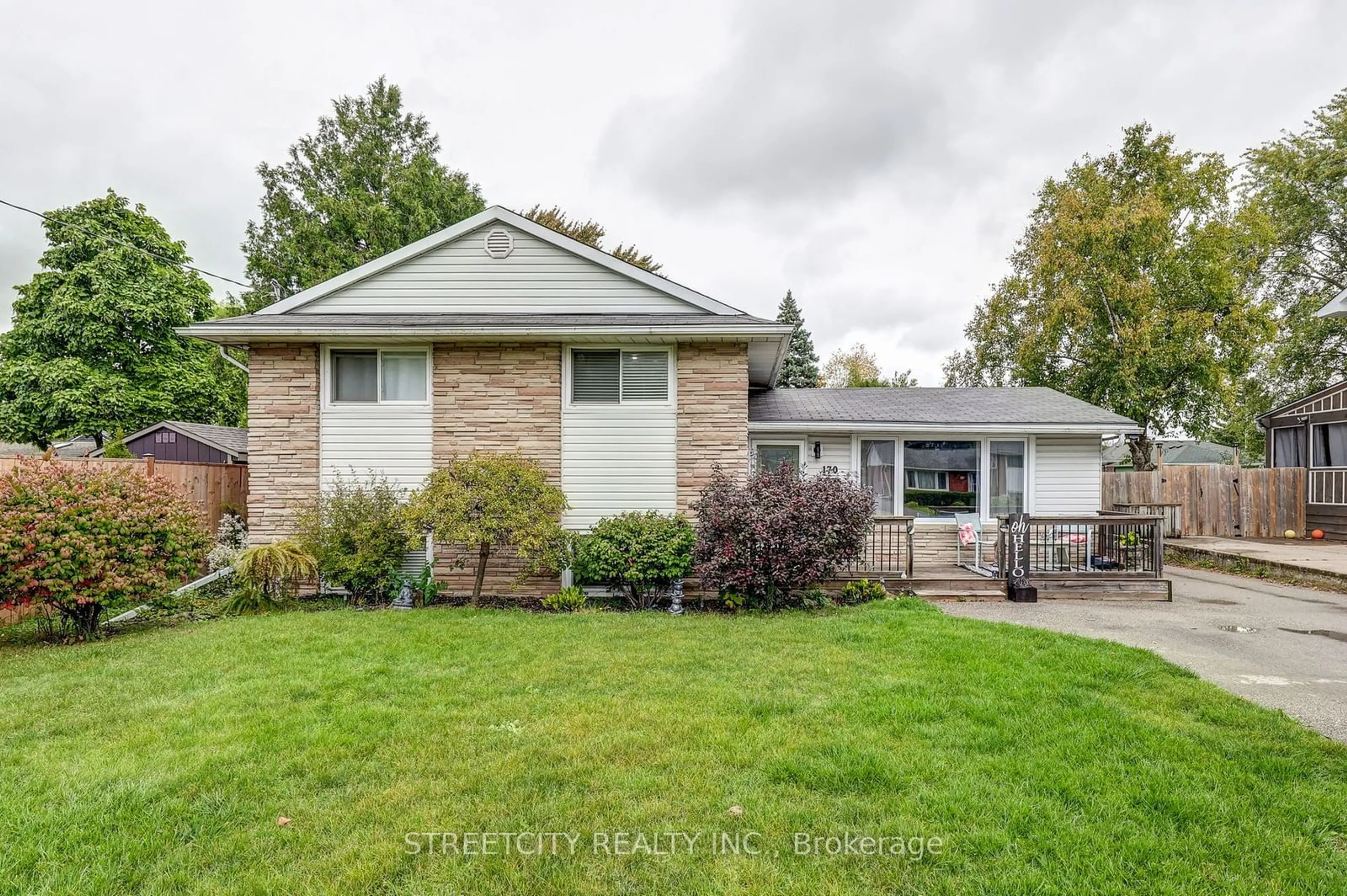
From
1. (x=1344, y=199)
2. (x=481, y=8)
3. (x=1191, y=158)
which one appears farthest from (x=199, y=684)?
(x=1344, y=199)

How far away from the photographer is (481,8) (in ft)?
38.4

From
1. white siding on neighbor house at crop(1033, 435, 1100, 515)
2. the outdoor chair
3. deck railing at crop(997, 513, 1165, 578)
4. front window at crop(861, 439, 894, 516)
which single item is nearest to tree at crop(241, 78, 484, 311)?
front window at crop(861, 439, 894, 516)

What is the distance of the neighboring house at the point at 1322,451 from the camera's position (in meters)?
14.2

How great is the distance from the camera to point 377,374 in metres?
9.04

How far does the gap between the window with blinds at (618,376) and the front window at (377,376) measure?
2415 millimetres

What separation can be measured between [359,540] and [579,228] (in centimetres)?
1827

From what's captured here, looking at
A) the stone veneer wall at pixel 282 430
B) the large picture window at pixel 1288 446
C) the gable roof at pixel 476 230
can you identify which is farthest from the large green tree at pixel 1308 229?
the stone veneer wall at pixel 282 430

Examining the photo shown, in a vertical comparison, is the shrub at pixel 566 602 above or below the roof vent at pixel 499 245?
below

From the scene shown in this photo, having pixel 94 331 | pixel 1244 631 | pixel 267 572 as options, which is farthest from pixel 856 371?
pixel 94 331

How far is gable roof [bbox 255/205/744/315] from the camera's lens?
9.34m

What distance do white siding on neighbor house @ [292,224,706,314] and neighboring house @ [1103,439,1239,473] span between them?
26.5 meters

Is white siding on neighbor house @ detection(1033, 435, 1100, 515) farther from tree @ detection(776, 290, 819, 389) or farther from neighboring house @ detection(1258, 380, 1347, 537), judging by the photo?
tree @ detection(776, 290, 819, 389)

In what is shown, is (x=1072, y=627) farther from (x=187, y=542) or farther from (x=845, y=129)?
(x=845, y=129)

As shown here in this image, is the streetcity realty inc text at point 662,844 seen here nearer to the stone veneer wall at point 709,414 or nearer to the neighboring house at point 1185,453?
the stone veneer wall at point 709,414
